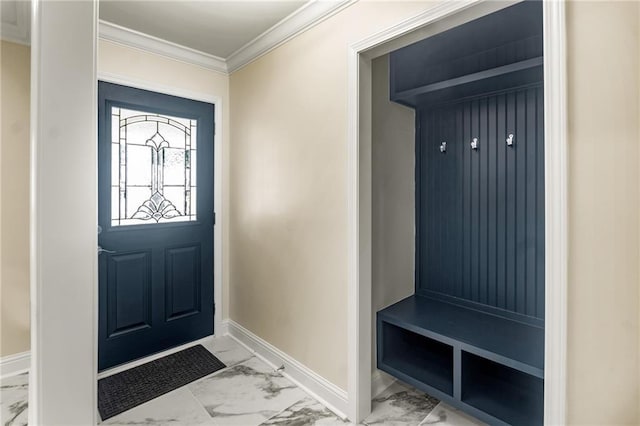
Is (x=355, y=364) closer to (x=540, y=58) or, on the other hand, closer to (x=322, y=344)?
(x=322, y=344)

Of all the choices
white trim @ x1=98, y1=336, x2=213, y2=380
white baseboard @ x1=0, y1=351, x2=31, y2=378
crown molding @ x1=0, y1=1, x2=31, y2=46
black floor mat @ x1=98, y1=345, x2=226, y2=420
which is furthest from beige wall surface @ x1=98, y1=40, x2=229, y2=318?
white baseboard @ x1=0, y1=351, x2=31, y2=378

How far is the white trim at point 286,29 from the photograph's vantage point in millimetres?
2025

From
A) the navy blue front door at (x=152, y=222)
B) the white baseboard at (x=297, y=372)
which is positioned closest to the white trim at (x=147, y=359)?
the navy blue front door at (x=152, y=222)

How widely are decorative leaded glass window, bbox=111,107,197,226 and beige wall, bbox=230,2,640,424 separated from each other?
1.35 feet

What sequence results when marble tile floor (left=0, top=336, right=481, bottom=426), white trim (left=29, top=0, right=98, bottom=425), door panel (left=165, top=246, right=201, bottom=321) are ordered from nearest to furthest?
1. white trim (left=29, top=0, right=98, bottom=425)
2. marble tile floor (left=0, top=336, right=481, bottom=426)
3. door panel (left=165, top=246, right=201, bottom=321)

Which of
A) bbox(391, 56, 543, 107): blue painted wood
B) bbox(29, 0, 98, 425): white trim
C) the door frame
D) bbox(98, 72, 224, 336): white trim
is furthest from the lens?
bbox(98, 72, 224, 336): white trim

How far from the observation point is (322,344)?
218cm

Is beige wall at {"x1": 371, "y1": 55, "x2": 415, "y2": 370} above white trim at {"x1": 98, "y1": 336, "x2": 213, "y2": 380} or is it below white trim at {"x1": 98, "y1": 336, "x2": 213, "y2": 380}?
above

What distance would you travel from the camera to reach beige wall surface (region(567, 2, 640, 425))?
43.3 inches

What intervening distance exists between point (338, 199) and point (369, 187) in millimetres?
204

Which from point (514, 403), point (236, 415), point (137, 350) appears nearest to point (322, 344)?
point (236, 415)

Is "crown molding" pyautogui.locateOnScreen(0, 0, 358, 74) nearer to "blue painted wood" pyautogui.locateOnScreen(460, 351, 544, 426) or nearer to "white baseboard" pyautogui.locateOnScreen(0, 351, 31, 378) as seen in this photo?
"white baseboard" pyautogui.locateOnScreen(0, 351, 31, 378)

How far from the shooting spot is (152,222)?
2.72m

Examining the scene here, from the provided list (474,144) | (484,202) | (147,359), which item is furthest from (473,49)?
(147,359)
